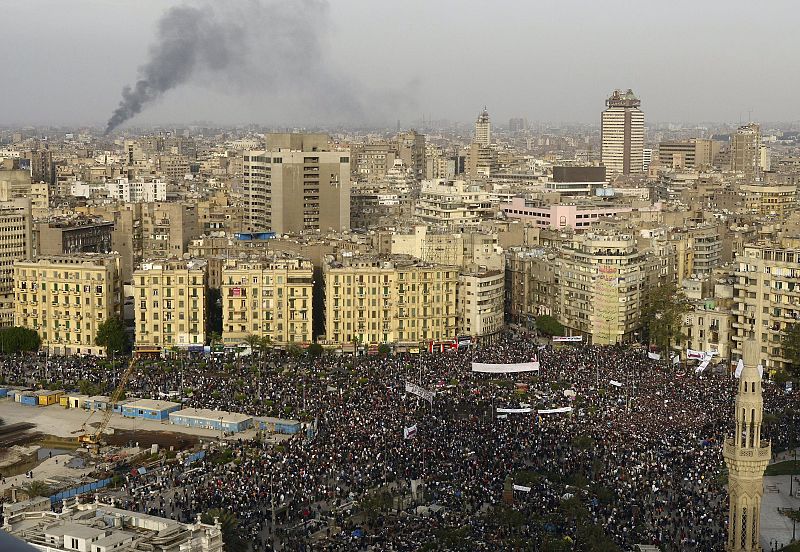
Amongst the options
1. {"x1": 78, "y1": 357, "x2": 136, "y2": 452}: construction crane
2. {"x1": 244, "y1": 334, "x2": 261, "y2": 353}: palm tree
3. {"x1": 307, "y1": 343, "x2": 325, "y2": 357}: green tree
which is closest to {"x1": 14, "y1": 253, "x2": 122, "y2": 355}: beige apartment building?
{"x1": 78, "y1": 357, "x2": 136, "y2": 452}: construction crane

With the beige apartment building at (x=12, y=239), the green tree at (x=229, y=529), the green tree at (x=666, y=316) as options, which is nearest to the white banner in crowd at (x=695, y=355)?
the green tree at (x=666, y=316)

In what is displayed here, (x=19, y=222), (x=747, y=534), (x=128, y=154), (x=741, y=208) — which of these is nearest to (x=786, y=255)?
(x=747, y=534)

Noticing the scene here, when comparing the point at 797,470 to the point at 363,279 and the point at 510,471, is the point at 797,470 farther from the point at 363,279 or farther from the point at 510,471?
the point at 363,279

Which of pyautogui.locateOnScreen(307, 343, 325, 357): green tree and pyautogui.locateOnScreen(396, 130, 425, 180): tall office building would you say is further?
pyautogui.locateOnScreen(396, 130, 425, 180): tall office building

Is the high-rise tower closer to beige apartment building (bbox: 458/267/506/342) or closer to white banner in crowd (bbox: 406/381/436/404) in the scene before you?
white banner in crowd (bbox: 406/381/436/404)

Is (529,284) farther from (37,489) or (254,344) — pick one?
(37,489)

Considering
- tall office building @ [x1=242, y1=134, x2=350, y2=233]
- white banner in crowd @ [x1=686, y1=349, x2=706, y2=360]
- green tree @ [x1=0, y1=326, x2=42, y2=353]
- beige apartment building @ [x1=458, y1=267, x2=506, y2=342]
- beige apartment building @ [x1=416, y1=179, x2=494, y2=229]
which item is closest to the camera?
white banner in crowd @ [x1=686, y1=349, x2=706, y2=360]
